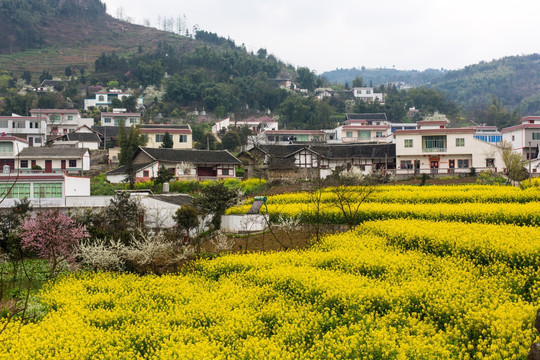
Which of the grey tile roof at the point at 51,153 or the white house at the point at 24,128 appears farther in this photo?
the white house at the point at 24,128

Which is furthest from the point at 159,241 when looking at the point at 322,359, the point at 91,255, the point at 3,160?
the point at 3,160

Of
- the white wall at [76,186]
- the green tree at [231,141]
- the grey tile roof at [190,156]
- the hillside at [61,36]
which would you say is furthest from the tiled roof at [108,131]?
the hillside at [61,36]

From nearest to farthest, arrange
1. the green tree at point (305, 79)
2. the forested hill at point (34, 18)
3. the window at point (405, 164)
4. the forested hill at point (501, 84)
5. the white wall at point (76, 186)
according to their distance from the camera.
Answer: the white wall at point (76, 186) < the window at point (405, 164) < the green tree at point (305, 79) < the forested hill at point (34, 18) < the forested hill at point (501, 84)

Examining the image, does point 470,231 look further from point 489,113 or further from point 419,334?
point 489,113

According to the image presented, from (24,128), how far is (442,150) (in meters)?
46.1

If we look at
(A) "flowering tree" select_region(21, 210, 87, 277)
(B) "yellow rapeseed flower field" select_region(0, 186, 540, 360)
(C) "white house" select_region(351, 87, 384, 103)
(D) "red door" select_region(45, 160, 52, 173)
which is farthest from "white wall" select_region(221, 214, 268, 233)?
(C) "white house" select_region(351, 87, 384, 103)

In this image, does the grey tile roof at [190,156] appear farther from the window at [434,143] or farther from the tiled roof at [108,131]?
the tiled roof at [108,131]

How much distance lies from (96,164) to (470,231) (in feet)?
134

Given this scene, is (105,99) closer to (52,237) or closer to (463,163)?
(463,163)

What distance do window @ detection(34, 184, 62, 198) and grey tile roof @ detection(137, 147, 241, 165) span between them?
1303 centimetres

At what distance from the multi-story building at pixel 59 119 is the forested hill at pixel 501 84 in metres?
98.0

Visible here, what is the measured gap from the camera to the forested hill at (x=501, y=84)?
446ft

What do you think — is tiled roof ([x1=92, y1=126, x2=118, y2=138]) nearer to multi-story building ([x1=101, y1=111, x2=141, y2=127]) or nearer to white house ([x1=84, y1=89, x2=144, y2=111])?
multi-story building ([x1=101, y1=111, x2=141, y2=127])

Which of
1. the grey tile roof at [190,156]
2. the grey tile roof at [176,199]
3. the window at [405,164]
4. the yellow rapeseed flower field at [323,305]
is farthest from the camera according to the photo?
the window at [405,164]
